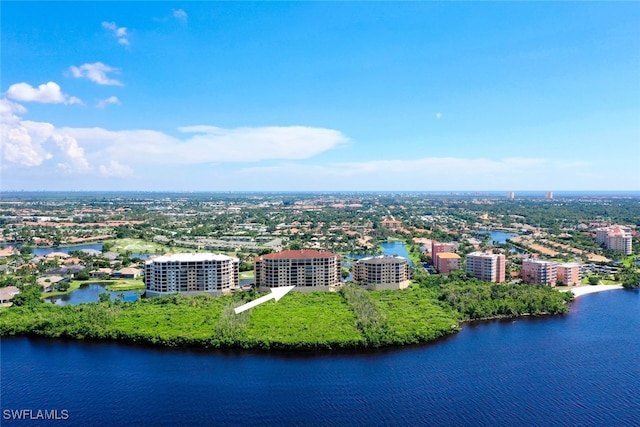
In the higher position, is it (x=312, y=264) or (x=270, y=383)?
(x=312, y=264)

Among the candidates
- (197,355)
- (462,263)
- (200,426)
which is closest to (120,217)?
(462,263)

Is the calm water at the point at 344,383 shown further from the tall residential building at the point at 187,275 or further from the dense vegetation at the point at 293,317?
the tall residential building at the point at 187,275

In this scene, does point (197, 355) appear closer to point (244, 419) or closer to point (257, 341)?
point (257, 341)

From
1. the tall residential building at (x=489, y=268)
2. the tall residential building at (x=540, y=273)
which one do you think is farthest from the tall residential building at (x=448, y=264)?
the tall residential building at (x=540, y=273)

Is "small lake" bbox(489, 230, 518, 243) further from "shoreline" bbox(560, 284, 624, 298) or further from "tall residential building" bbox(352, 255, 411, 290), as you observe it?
"tall residential building" bbox(352, 255, 411, 290)

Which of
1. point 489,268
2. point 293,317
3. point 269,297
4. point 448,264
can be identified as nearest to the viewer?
point 293,317

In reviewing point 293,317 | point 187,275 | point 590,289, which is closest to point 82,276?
point 187,275

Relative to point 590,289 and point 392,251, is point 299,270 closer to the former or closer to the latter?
point 590,289
